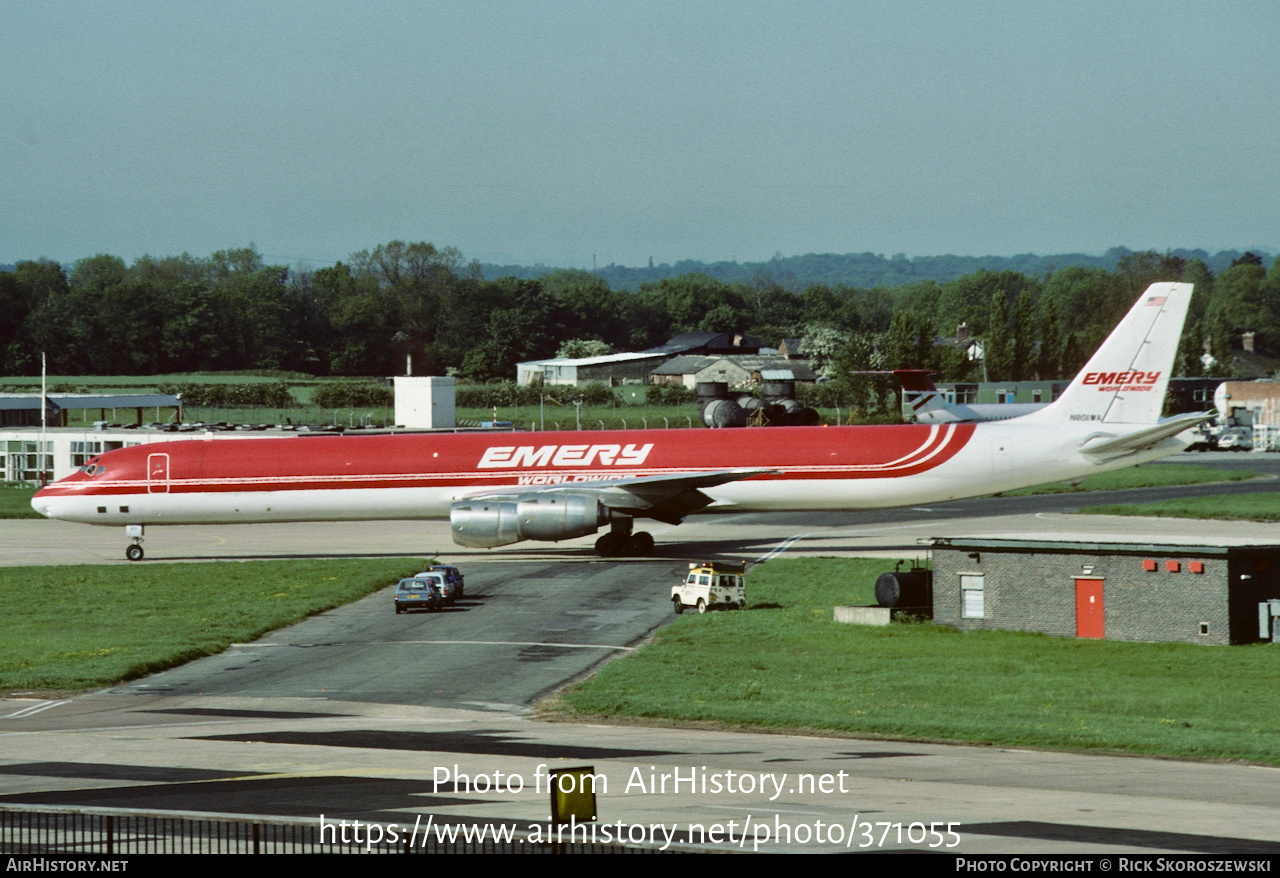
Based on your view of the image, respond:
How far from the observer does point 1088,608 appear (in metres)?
34.8

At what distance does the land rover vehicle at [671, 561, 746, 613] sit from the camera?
38.4 meters

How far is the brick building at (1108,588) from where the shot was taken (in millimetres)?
32938

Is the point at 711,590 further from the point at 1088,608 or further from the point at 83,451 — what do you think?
the point at 83,451

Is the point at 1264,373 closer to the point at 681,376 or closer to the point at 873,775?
the point at 681,376

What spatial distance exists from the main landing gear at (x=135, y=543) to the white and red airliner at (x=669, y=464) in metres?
0.12

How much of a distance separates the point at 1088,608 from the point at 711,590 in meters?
10.1

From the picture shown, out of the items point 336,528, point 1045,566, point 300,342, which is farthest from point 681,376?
point 1045,566

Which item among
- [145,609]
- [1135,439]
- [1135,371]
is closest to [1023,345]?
[1135,371]

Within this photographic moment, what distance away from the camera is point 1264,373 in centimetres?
18238

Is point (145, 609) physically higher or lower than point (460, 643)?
higher

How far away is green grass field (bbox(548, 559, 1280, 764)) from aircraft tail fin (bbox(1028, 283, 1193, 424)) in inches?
773

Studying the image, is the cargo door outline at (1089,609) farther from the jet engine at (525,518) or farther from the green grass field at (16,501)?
the green grass field at (16,501)

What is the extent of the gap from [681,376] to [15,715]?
484 ft

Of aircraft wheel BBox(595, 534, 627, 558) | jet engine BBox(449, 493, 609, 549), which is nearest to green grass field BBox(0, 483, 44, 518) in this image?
jet engine BBox(449, 493, 609, 549)
